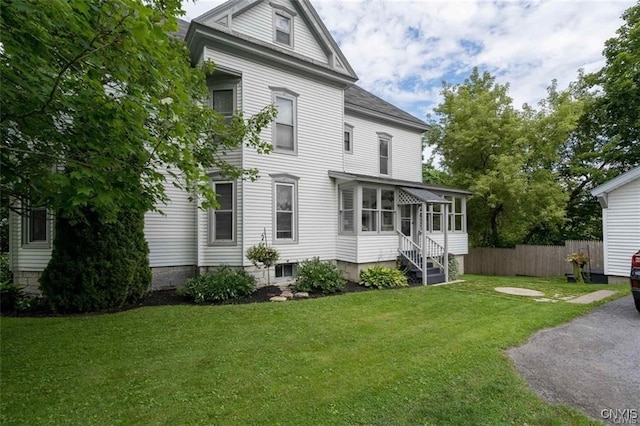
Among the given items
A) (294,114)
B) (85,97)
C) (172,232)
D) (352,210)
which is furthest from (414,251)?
(85,97)

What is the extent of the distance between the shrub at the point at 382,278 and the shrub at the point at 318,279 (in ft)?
2.86

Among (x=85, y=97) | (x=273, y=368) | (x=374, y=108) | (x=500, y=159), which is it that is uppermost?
(x=374, y=108)

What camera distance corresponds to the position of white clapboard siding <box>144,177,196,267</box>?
29.9ft

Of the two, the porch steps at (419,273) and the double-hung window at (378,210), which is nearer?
the porch steps at (419,273)

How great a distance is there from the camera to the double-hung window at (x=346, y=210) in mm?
11023

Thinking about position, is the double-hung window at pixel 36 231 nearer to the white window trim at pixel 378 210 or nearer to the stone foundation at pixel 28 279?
the stone foundation at pixel 28 279

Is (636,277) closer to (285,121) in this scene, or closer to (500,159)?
(500,159)

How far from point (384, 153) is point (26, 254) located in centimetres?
1272

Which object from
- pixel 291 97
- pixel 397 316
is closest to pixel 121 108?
pixel 397 316

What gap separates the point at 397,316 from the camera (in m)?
6.62

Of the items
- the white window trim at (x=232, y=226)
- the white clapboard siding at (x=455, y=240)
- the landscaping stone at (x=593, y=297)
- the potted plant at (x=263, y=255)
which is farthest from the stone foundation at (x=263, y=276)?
the landscaping stone at (x=593, y=297)

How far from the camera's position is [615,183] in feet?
35.9

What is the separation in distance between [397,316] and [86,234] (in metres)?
7.16

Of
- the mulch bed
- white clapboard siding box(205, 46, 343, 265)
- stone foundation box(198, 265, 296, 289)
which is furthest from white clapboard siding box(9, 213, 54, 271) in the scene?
white clapboard siding box(205, 46, 343, 265)
